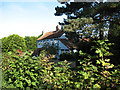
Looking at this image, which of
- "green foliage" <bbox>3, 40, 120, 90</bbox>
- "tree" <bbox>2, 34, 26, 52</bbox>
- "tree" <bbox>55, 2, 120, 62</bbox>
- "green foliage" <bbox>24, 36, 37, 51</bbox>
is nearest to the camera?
"green foliage" <bbox>3, 40, 120, 90</bbox>

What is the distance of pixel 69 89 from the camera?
9.83 feet

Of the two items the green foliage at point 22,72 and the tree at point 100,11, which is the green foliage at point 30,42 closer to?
the tree at point 100,11

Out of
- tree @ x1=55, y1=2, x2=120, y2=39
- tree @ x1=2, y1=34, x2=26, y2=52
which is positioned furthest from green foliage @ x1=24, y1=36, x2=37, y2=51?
tree @ x1=55, y1=2, x2=120, y2=39

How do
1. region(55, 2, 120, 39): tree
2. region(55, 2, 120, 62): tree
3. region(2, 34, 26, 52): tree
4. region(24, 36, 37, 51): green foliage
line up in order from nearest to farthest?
region(55, 2, 120, 62): tree < region(55, 2, 120, 39): tree < region(2, 34, 26, 52): tree < region(24, 36, 37, 51): green foliage

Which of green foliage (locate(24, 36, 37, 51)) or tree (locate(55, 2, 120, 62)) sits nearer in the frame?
tree (locate(55, 2, 120, 62))

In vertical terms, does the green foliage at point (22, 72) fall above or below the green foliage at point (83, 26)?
below

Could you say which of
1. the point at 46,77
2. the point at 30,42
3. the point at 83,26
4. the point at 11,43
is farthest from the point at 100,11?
the point at 30,42

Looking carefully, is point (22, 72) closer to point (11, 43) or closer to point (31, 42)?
point (11, 43)

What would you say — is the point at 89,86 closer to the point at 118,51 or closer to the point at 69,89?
the point at 69,89

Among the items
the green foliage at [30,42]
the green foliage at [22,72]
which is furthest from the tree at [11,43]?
the green foliage at [22,72]

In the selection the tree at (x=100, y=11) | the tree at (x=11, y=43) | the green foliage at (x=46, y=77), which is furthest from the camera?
the tree at (x=11, y=43)

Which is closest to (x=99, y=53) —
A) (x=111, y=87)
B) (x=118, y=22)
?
(x=111, y=87)

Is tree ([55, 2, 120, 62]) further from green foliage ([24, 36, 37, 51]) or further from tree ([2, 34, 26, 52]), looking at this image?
green foliage ([24, 36, 37, 51])

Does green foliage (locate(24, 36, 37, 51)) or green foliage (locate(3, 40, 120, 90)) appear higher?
green foliage (locate(24, 36, 37, 51))
